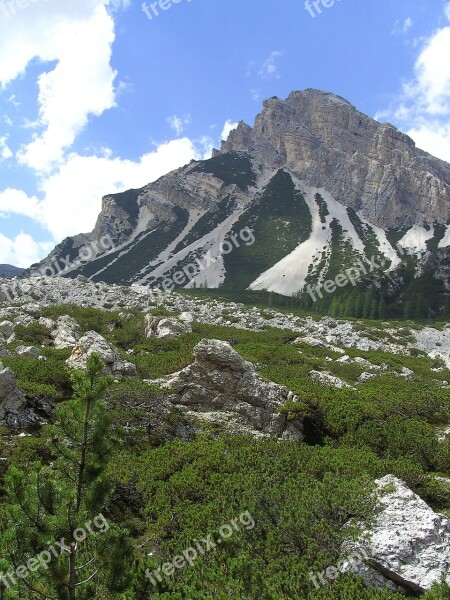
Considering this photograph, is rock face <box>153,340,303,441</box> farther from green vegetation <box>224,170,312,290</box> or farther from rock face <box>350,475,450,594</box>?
green vegetation <box>224,170,312,290</box>

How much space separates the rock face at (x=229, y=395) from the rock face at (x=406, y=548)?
25.6 ft

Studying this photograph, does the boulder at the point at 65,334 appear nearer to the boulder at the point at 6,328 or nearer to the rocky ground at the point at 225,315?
the boulder at the point at 6,328

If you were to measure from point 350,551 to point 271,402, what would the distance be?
1008cm

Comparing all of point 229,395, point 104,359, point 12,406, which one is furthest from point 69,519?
point 104,359

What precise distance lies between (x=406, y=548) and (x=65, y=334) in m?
26.9

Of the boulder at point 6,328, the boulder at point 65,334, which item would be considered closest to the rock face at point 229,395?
the boulder at point 65,334

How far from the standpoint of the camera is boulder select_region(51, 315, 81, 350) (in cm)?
2864

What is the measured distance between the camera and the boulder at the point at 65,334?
1128 inches

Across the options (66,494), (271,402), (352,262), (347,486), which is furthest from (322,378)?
(352,262)

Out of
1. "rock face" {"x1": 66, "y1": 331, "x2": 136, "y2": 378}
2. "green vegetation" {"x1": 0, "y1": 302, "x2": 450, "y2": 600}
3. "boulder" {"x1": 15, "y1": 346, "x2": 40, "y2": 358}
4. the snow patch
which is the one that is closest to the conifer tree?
"green vegetation" {"x1": 0, "y1": 302, "x2": 450, "y2": 600}

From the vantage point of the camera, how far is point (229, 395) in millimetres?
18750

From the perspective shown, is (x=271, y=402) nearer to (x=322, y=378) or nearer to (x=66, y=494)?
(x=322, y=378)

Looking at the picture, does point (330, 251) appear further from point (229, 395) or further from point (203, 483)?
point (203, 483)

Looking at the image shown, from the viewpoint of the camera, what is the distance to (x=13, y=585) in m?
5.97
